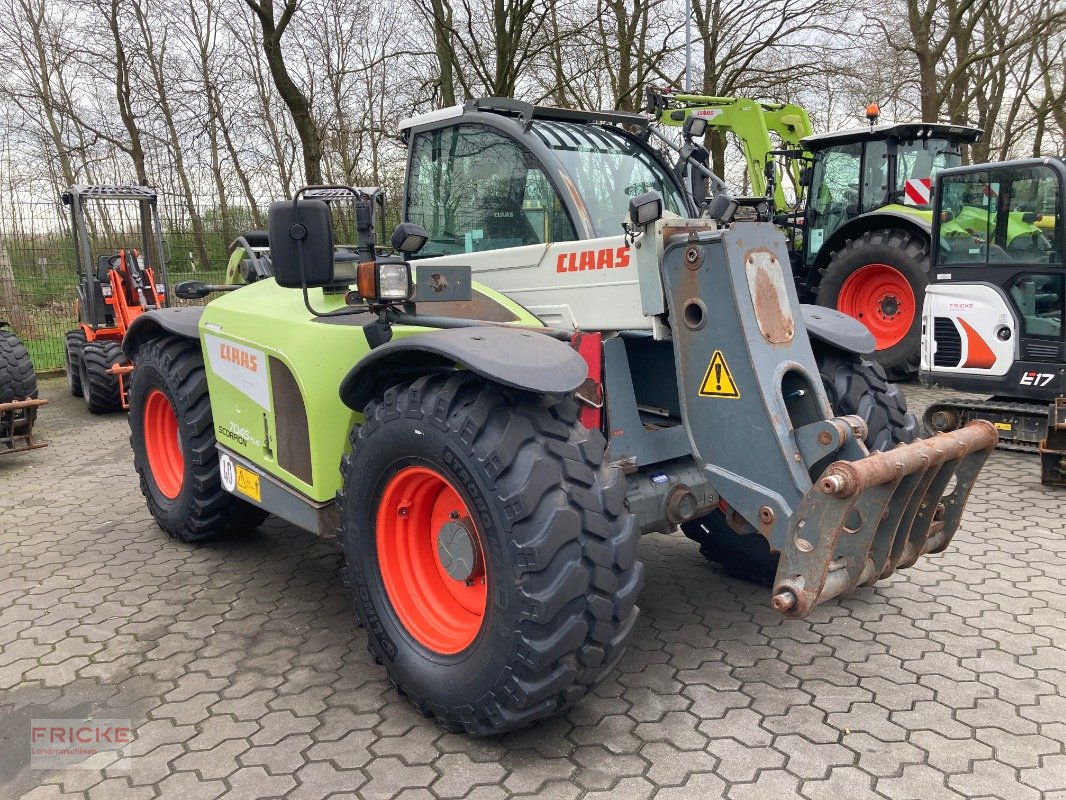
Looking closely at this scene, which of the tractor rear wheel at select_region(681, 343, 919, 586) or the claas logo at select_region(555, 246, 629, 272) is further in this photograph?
the tractor rear wheel at select_region(681, 343, 919, 586)

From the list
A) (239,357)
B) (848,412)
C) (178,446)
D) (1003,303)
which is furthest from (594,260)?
(1003,303)

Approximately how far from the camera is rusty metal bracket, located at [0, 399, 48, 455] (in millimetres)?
6910

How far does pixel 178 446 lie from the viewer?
5277mm

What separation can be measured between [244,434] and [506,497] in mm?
1964

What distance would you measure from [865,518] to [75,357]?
31.2ft

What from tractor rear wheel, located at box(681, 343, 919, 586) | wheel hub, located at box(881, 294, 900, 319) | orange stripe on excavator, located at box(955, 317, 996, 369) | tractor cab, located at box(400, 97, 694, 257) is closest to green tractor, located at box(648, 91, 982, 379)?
wheel hub, located at box(881, 294, 900, 319)

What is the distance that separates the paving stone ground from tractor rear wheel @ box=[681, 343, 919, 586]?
0.17m

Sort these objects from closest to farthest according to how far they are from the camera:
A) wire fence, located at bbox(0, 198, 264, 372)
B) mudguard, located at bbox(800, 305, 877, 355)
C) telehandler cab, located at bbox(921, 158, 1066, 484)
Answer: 1. mudguard, located at bbox(800, 305, 877, 355)
2. telehandler cab, located at bbox(921, 158, 1066, 484)
3. wire fence, located at bbox(0, 198, 264, 372)

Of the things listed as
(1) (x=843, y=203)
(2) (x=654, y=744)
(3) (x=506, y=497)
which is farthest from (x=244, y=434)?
(1) (x=843, y=203)

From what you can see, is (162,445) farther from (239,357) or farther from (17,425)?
(17,425)

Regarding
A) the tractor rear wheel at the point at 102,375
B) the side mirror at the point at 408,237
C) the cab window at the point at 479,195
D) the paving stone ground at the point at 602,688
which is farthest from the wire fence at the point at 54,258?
the side mirror at the point at 408,237

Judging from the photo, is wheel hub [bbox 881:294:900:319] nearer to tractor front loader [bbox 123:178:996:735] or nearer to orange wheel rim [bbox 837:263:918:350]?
orange wheel rim [bbox 837:263:918:350]

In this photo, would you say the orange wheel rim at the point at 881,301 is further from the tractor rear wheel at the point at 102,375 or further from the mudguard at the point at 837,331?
the tractor rear wheel at the point at 102,375

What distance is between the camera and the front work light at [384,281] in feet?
10.6
